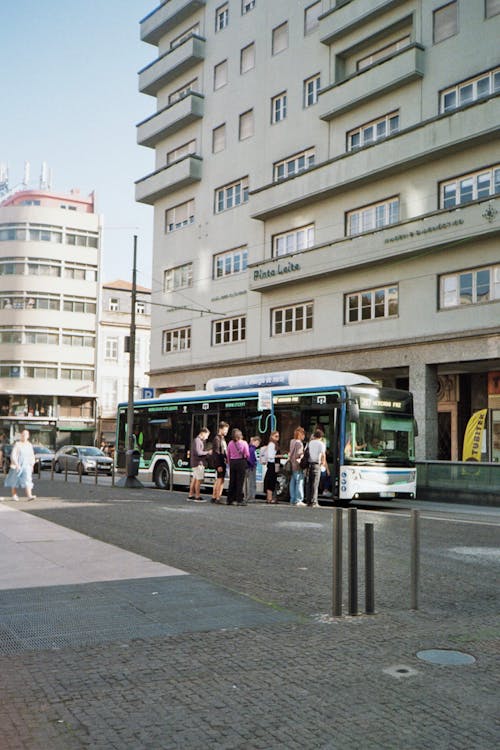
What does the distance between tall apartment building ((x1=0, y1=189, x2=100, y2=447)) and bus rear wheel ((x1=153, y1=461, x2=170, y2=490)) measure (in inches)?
1587

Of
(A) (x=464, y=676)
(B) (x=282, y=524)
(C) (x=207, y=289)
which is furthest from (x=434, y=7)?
(A) (x=464, y=676)

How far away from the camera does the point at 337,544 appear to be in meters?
6.38

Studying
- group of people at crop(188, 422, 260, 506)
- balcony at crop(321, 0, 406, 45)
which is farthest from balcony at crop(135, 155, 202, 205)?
group of people at crop(188, 422, 260, 506)

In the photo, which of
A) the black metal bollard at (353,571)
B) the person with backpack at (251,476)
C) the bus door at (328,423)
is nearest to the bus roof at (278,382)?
the bus door at (328,423)

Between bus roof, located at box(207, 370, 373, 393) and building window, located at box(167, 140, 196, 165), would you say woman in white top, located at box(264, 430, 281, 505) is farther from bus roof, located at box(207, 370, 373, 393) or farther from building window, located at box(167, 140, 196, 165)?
building window, located at box(167, 140, 196, 165)

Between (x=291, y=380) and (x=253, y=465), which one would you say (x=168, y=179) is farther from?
(x=253, y=465)

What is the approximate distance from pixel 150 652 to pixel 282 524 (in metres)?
8.39

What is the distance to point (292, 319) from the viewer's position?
32.7 meters

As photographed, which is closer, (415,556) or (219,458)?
(415,556)

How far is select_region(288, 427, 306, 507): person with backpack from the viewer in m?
18.4

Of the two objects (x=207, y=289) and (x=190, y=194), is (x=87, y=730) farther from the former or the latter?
(x=190, y=194)

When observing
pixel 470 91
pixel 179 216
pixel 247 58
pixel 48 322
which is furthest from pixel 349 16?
pixel 48 322

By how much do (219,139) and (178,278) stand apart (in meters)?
7.22

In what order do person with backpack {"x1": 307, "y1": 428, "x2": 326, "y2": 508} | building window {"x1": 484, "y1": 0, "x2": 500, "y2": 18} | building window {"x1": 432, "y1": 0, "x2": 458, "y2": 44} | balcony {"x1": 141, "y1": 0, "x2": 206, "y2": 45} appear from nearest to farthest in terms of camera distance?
person with backpack {"x1": 307, "y1": 428, "x2": 326, "y2": 508}, building window {"x1": 484, "y1": 0, "x2": 500, "y2": 18}, building window {"x1": 432, "y1": 0, "x2": 458, "y2": 44}, balcony {"x1": 141, "y1": 0, "x2": 206, "y2": 45}
